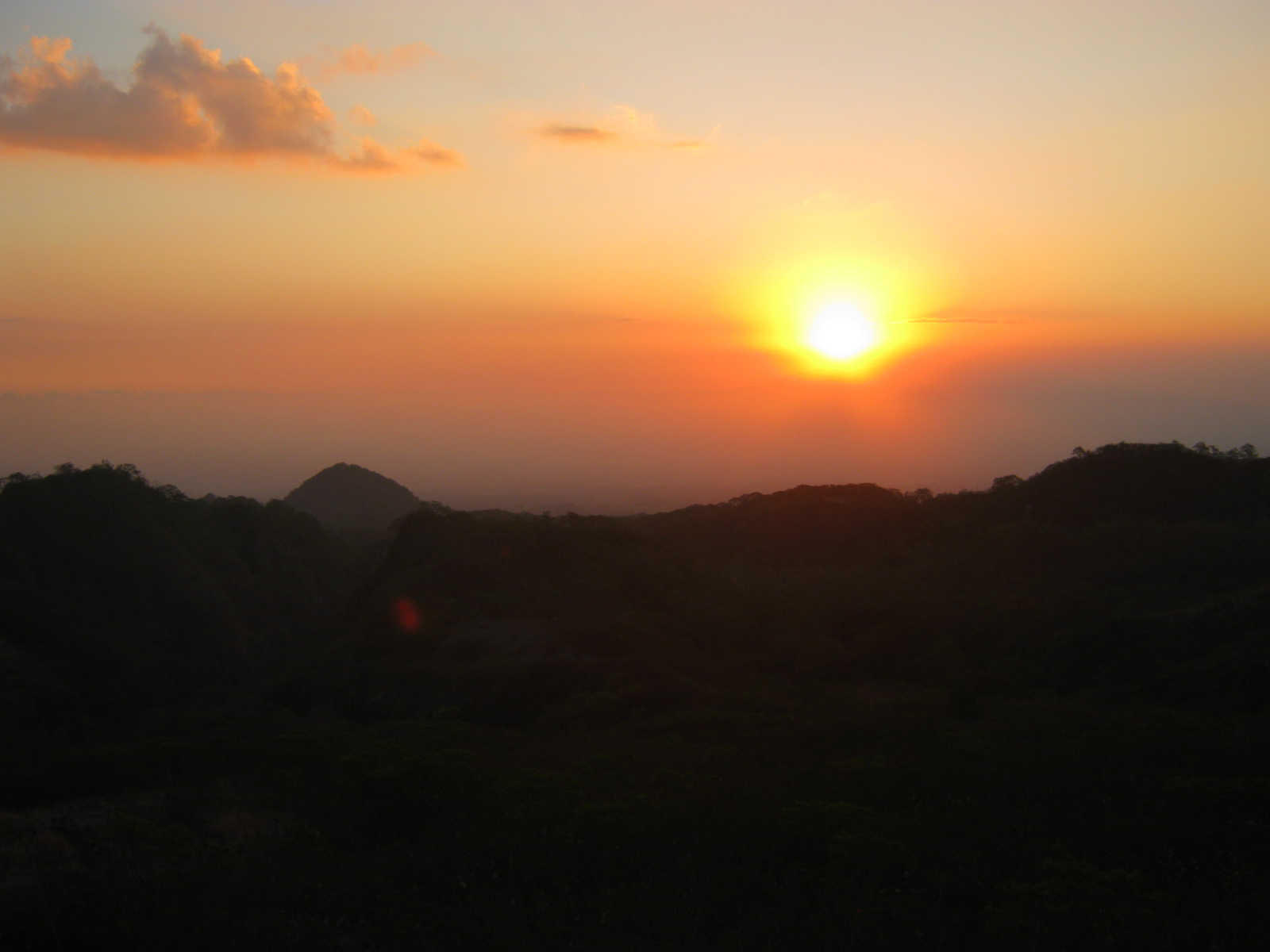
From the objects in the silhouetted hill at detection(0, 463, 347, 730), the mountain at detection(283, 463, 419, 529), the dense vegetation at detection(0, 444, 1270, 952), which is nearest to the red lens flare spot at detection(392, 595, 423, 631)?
the dense vegetation at detection(0, 444, 1270, 952)

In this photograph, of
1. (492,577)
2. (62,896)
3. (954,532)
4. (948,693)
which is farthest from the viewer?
(954,532)

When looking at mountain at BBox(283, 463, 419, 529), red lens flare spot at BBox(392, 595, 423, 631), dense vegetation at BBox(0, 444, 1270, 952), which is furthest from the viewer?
mountain at BBox(283, 463, 419, 529)

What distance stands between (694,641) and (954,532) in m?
18.7

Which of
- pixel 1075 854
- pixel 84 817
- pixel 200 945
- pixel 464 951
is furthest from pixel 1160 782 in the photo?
pixel 84 817

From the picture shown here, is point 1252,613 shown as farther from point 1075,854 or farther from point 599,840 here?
point 599,840

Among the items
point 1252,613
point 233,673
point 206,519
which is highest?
point 206,519

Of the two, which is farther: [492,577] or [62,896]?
[492,577]

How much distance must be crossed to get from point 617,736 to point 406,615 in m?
10.7

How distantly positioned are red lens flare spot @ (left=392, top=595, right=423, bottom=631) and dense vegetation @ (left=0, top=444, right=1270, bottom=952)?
0.15 m

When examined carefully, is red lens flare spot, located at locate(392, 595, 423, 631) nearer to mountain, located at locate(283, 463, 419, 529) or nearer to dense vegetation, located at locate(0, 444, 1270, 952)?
dense vegetation, located at locate(0, 444, 1270, 952)

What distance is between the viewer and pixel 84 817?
9539 mm

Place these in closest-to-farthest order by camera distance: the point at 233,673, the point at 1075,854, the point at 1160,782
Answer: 1. the point at 1075,854
2. the point at 1160,782
3. the point at 233,673

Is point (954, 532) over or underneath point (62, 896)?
over

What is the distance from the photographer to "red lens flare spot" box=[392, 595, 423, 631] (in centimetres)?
2250
